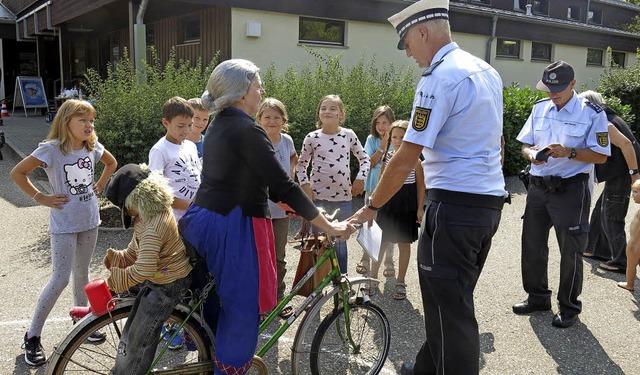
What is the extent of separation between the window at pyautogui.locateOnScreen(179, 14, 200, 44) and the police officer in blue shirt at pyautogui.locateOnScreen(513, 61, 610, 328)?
1079cm

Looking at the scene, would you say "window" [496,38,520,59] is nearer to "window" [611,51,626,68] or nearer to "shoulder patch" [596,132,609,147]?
"window" [611,51,626,68]

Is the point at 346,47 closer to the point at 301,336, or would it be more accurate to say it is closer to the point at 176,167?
the point at 176,167

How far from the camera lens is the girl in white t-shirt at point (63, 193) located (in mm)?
3641

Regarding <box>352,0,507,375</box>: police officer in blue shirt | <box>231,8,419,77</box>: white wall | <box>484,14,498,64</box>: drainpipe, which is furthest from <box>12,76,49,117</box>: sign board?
<box>352,0,507,375</box>: police officer in blue shirt

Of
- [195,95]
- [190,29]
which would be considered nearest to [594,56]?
[190,29]

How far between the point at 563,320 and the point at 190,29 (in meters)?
12.1

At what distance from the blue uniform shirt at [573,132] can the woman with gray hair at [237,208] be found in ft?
8.33

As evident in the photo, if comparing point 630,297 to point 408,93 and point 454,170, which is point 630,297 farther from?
point 408,93

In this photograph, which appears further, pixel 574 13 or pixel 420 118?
pixel 574 13

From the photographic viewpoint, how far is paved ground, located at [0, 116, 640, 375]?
3.85 meters

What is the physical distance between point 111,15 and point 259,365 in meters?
→ 14.9

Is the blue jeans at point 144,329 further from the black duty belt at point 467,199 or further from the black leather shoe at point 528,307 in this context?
the black leather shoe at point 528,307

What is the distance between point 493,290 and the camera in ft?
17.4

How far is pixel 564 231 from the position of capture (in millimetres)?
4426
